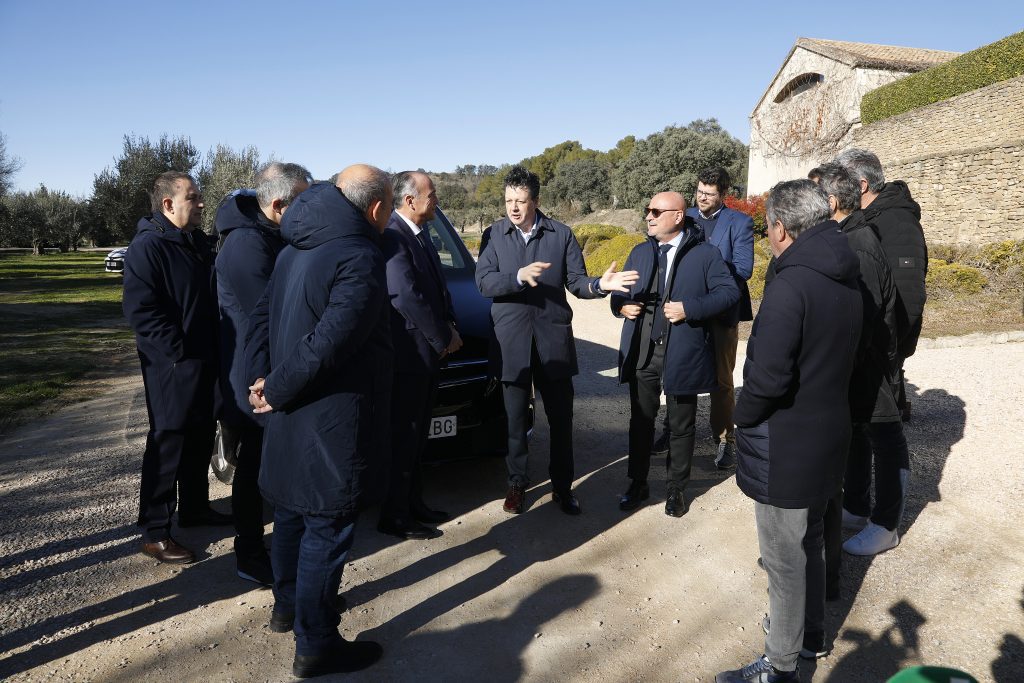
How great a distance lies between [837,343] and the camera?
245 centimetres

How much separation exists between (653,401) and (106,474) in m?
3.93

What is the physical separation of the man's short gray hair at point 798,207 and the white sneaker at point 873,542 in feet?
6.31

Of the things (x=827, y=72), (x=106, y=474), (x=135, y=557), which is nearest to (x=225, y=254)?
(x=135, y=557)

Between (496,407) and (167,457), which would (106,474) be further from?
(496,407)

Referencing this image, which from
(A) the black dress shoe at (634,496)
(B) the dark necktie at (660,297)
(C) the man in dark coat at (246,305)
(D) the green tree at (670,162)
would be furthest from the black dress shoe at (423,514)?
(D) the green tree at (670,162)

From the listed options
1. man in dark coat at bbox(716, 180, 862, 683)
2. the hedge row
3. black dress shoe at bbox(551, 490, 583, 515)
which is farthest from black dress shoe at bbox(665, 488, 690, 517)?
the hedge row

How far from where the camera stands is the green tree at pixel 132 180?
37.3 metres

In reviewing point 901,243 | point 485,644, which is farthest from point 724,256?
point 485,644

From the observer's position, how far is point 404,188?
Answer: 3.86 m

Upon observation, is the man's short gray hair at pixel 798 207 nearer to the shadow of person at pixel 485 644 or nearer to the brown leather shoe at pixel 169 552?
the shadow of person at pixel 485 644

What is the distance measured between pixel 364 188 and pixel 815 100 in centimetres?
3059

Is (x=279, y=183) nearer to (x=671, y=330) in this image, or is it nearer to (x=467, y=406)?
(x=467, y=406)

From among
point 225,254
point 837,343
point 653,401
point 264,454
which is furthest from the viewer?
point 653,401

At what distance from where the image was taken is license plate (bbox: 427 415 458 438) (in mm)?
4277
